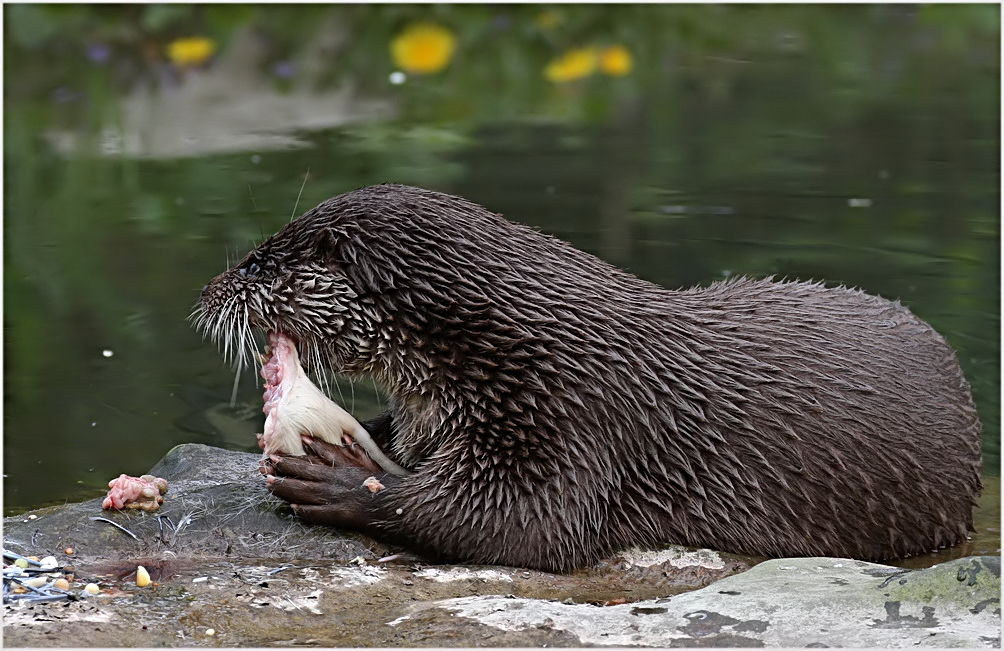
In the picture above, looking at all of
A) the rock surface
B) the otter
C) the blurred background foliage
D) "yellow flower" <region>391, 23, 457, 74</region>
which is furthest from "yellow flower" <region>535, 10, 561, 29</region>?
the rock surface

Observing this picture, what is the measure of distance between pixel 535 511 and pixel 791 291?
1.24 metres

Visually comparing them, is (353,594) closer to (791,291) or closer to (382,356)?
(382,356)

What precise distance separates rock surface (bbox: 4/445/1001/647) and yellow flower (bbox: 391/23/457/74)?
755 centimetres

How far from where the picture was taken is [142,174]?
9.02 meters

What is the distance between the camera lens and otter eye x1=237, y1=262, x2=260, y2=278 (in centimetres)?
441

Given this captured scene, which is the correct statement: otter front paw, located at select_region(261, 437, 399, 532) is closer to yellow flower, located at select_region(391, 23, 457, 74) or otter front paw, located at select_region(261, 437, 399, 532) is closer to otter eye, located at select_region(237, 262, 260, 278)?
otter eye, located at select_region(237, 262, 260, 278)

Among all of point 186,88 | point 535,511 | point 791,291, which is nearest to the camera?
point 535,511

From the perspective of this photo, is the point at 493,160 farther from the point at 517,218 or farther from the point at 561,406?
the point at 561,406

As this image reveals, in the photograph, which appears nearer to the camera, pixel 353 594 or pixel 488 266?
pixel 353 594

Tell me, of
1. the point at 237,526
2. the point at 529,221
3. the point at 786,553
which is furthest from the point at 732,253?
the point at 237,526

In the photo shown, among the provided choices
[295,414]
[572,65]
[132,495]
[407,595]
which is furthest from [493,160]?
[407,595]

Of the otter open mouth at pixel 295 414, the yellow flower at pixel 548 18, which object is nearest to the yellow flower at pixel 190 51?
A: the yellow flower at pixel 548 18

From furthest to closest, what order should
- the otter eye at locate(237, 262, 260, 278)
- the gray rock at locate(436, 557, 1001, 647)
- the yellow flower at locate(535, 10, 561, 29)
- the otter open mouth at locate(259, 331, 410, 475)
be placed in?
1. the yellow flower at locate(535, 10, 561, 29)
2. the otter eye at locate(237, 262, 260, 278)
3. the otter open mouth at locate(259, 331, 410, 475)
4. the gray rock at locate(436, 557, 1001, 647)

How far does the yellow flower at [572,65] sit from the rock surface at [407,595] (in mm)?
7418
